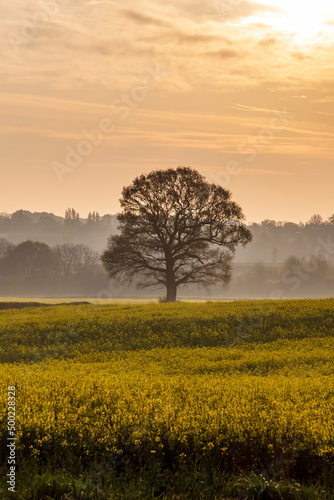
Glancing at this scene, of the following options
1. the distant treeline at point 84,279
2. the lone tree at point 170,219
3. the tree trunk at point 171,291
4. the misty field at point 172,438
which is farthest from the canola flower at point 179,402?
the distant treeline at point 84,279

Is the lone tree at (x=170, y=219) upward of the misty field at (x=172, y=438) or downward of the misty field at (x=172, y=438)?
upward

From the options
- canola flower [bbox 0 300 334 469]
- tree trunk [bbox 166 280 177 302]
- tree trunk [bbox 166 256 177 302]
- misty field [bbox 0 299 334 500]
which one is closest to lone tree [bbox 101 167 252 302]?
tree trunk [bbox 166 256 177 302]

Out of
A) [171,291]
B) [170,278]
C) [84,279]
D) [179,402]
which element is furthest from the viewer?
[84,279]

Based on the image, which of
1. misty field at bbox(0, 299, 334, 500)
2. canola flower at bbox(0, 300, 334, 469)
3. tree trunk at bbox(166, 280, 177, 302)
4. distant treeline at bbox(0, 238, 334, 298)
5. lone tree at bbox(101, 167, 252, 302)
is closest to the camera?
misty field at bbox(0, 299, 334, 500)

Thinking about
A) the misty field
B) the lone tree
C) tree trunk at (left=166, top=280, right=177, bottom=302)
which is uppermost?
the lone tree

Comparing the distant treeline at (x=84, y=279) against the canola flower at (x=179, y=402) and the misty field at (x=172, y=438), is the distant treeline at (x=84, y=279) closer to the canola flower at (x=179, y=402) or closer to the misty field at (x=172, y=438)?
the canola flower at (x=179, y=402)

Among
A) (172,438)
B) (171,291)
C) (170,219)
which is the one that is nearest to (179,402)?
(172,438)

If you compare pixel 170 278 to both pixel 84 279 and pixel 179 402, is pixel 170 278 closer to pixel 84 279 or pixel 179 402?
pixel 179 402

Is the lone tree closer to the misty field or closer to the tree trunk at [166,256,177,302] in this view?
the tree trunk at [166,256,177,302]

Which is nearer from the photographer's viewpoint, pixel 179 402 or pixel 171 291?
pixel 179 402

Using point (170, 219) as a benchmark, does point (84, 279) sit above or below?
below

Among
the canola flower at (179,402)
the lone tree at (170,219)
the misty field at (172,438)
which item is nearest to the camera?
the misty field at (172,438)

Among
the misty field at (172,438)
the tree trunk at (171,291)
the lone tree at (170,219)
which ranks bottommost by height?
the misty field at (172,438)

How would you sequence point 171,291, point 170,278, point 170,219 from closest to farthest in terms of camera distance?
point 170,219 → point 170,278 → point 171,291
